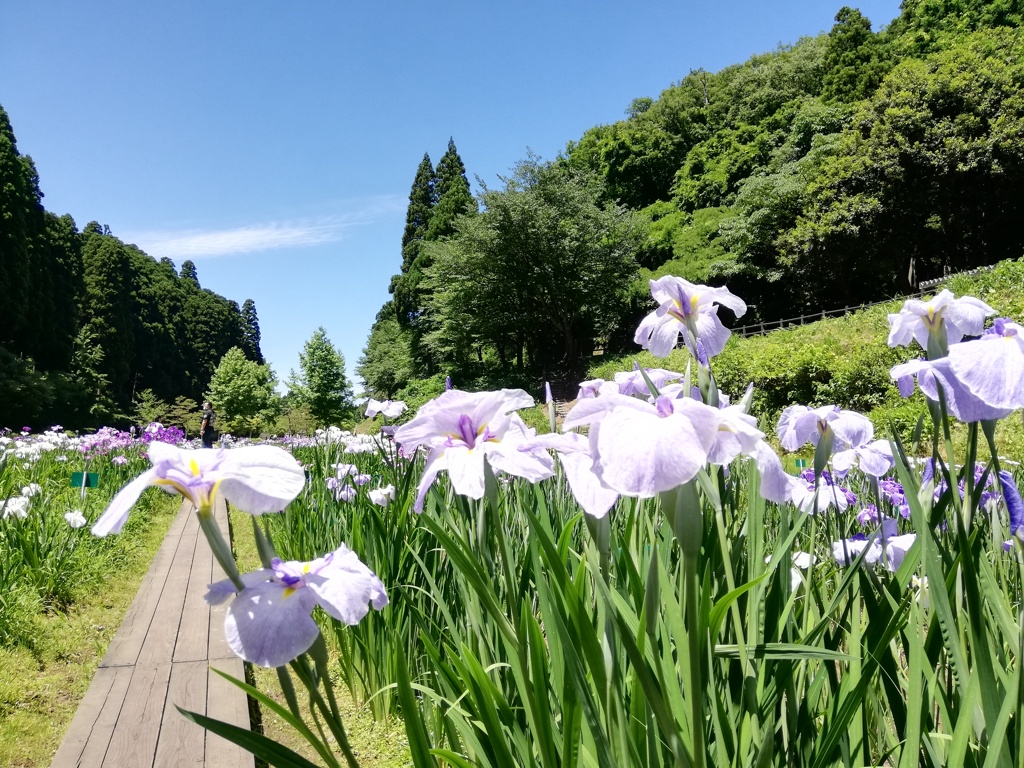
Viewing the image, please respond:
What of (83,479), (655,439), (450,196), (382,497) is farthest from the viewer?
(450,196)

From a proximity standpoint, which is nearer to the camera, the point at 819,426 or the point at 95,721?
the point at 819,426

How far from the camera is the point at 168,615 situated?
3.31m

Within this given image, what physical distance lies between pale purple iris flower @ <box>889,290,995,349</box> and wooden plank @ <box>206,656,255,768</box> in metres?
1.92

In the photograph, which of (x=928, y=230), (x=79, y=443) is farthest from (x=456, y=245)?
(x=79, y=443)

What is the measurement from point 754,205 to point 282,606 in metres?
23.9

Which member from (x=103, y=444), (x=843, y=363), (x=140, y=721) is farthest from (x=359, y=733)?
(x=843, y=363)

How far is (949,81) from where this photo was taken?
1673 cm

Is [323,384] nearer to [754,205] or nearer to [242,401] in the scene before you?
[242,401]

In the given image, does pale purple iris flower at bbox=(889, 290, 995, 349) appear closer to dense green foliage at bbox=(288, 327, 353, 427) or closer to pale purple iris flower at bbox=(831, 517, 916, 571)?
pale purple iris flower at bbox=(831, 517, 916, 571)

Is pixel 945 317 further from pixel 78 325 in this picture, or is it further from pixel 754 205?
pixel 78 325

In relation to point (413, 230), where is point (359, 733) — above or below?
below

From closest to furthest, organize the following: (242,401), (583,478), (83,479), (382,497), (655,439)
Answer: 1. (655,439)
2. (583,478)
3. (382,497)
4. (83,479)
5. (242,401)

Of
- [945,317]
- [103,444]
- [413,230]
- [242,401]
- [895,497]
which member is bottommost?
[895,497]

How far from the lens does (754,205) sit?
71.6 ft
